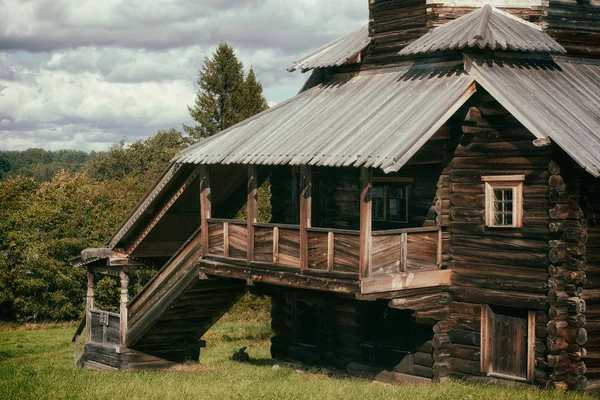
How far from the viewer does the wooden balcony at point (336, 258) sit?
18672mm

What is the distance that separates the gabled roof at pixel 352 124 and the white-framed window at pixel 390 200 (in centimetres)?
185

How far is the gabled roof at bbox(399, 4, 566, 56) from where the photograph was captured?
779 inches

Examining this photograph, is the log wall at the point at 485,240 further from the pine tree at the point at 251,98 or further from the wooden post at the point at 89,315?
the pine tree at the point at 251,98

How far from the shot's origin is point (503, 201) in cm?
1931

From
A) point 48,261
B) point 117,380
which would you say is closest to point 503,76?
point 117,380

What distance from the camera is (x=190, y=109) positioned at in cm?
6881

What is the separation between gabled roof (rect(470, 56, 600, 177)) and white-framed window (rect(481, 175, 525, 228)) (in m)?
1.37

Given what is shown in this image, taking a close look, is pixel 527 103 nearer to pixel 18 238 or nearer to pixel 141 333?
pixel 141 333

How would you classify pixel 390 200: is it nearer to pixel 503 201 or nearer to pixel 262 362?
pixel 503 201

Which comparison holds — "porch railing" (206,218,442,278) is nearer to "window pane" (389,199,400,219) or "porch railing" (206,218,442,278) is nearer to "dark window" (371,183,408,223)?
"dark window" (371,183,408,223)

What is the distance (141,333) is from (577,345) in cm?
1185

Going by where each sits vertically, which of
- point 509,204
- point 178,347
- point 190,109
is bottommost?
point 178,347

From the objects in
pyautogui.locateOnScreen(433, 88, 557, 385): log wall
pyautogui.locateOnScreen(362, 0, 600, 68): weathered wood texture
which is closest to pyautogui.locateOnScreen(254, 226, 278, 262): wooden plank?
pyautogui.locateOnScreen(433, 88, 557, 385): log wall

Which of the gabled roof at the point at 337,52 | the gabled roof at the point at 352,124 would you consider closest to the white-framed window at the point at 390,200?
the gabled roof at the point at 352,124
